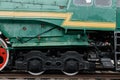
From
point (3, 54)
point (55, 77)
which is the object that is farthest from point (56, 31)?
point (3, 54)

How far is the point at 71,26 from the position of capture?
8.32 meters

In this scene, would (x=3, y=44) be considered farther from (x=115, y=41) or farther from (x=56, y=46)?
(x=115, y=41)

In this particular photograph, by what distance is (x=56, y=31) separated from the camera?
28.1 ft

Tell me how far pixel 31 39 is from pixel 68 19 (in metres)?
1.27

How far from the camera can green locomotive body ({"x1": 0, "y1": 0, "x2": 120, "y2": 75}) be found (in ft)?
27.3

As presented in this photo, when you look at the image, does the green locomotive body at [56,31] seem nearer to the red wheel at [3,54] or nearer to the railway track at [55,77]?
the red wheel at [3,54]

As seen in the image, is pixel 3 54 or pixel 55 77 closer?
pixel 55 77

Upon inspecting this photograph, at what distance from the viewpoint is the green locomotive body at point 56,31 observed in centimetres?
834

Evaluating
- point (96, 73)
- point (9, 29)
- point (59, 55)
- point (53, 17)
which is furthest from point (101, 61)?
point (9, 29)

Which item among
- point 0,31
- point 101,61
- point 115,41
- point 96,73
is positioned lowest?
point 96,73

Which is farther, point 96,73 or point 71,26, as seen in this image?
point 96,73

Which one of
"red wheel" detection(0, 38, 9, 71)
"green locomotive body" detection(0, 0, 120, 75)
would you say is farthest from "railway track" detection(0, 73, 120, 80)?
"red wheel" detection(0, 38, 9, 71)

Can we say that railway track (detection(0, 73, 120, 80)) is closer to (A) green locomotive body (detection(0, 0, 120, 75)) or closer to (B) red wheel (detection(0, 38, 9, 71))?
(A) green locomotive body (detection(0, 0, 120, 75))

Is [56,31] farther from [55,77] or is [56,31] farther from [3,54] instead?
[3,54]
